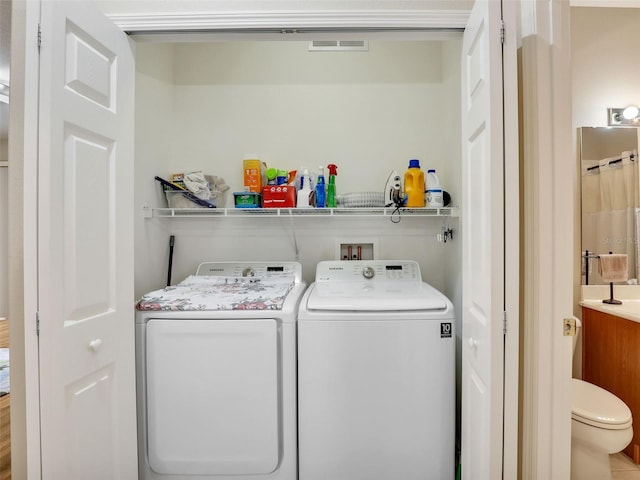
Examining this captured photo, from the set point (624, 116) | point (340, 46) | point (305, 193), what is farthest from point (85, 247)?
point (624, 116)

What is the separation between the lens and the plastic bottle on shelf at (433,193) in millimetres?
2027

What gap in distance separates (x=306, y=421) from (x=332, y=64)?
227cm

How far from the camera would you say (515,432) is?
1.02 metres

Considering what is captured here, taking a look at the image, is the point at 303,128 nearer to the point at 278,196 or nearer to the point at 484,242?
the point at 278,196

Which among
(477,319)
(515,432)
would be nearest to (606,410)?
(515,432)

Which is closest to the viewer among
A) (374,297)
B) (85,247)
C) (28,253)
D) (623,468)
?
(28,253)

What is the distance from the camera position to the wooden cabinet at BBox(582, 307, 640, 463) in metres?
1.82

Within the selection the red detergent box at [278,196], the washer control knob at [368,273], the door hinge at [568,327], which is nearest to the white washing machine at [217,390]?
the washer control knob at [368,273]

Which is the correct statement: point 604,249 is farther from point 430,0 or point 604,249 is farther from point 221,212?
point 221,212

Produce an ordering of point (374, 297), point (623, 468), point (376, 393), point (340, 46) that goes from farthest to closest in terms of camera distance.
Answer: point (340, 46) < point (623, 468) < point (374, 297) < point (376, 393)

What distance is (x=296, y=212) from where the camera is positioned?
2.15 m

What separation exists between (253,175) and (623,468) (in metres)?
2.82

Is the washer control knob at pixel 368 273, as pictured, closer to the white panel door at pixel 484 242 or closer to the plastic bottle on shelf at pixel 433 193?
the plastic bottle on shelf at pixel 433 193

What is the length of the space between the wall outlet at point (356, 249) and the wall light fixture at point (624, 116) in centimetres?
180
